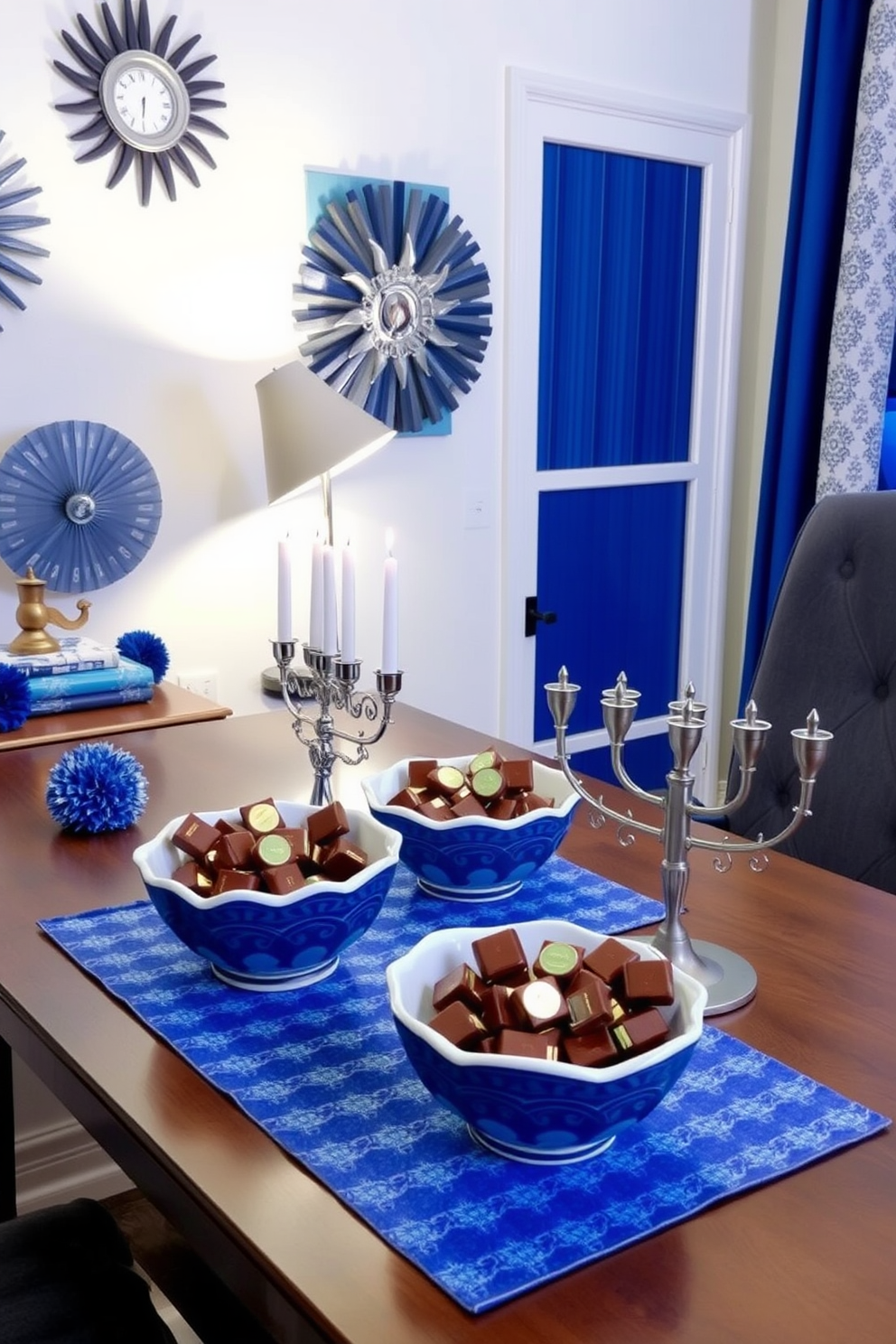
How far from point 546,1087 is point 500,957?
14cm

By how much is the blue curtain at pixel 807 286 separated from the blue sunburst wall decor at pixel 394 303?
2.81 feet

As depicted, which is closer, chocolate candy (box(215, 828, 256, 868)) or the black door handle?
chocolate candy (box(215, 828, 256, 868))

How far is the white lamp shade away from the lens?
2324 mm

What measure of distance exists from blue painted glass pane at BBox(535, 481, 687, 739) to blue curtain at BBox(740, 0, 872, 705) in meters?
0.25

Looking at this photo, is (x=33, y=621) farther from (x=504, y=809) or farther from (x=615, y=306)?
(x=615, y=306)

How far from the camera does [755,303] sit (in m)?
3.54

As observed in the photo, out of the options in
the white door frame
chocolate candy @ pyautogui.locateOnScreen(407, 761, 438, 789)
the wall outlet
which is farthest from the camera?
the white door frame

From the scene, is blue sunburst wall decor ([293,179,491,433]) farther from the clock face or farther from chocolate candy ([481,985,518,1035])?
chocolate candy ([481,985,518,1035])

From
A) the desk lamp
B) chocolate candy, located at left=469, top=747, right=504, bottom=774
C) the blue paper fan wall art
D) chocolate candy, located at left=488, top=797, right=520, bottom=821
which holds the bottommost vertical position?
chocolate candy, located at left=488, top=797, right=520, bottom=821

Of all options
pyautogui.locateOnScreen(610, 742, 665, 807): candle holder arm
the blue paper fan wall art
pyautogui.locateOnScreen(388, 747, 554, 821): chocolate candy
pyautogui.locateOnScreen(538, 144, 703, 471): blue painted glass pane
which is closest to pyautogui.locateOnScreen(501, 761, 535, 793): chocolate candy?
pyautogui.locateOnScreen(388, 747, 554, 821): chocolate candy

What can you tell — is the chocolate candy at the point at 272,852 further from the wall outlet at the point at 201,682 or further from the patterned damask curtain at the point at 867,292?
the patterned damask curtain at the point at 867,292

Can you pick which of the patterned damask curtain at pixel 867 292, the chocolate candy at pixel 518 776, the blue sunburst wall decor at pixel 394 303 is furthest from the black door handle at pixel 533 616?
the chocolate candy at pixel 518 776

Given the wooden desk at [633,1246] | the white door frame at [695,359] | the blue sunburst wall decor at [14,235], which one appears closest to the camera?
the wooden desk at [633,1246]

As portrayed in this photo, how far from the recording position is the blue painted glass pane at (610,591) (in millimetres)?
3262
